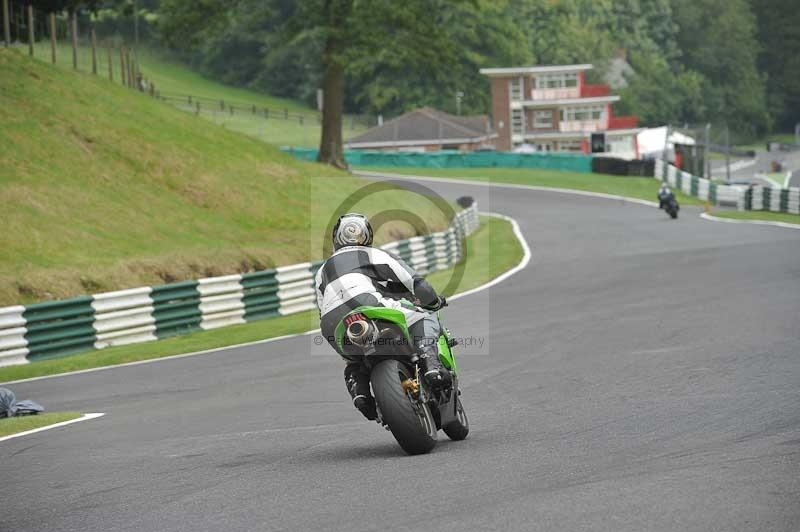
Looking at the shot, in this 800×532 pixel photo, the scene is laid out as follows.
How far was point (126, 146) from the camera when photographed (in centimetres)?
3291

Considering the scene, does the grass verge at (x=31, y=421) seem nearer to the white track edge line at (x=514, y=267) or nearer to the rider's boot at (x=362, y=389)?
the rider's boot at (x=362, y=389)

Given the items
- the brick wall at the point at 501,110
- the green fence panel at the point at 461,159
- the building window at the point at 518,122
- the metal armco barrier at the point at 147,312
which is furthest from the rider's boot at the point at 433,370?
the building window at the point at 518,122

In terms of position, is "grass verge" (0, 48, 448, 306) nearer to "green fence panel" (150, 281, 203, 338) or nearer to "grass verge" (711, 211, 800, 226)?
"green fence panel" (150, 281, 203, 338)

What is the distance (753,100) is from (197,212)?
11486 cm

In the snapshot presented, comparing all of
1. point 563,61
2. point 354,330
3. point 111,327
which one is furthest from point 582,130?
point 354,330

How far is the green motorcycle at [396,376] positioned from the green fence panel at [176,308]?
39.7 ft

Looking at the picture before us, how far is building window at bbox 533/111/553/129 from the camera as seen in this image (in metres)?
104

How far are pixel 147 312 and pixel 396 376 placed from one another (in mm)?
12446

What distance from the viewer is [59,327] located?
1870 cm

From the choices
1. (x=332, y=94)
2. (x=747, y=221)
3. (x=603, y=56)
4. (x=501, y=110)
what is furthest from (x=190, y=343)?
(x=603, y=56)

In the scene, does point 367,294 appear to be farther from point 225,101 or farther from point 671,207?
point 225,101

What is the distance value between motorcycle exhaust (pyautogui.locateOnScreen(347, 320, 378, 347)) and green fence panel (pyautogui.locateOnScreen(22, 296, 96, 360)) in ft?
36.4

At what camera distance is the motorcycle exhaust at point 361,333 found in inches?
332

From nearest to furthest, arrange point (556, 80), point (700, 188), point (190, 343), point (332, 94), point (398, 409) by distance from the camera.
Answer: point (398, 409), point (190, 343), point (332, 94), point (700, 188), point (556, 80)
